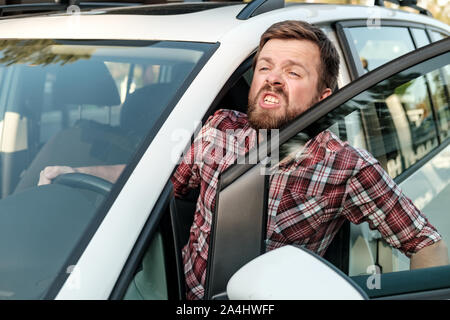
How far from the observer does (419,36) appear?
11.1 feet

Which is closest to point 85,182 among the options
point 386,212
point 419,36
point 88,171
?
point 88,171

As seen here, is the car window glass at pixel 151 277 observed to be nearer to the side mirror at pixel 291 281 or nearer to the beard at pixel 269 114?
the side mirror at pixel 291 281

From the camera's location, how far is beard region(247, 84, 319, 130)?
173 cm

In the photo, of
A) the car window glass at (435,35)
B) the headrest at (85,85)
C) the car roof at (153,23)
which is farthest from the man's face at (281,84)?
the car window glass at (435,35)

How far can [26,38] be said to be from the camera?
206 cm

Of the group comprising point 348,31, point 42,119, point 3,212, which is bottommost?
point 3,212

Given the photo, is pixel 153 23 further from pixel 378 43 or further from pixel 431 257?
pixel 378 43

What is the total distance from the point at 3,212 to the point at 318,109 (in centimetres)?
80

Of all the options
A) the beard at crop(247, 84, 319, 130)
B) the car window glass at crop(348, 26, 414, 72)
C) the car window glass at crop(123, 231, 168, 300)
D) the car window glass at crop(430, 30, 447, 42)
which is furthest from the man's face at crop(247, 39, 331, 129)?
the car window glass at crop(430, 30, 447, 42)

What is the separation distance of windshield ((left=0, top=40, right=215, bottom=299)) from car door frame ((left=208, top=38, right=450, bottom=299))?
29cm

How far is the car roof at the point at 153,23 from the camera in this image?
1844 mm

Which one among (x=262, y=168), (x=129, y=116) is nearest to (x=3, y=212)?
(x=129, y=116)

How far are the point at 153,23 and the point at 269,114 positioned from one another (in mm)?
493

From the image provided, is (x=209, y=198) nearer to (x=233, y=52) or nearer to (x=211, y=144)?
(x=211, y=144)
